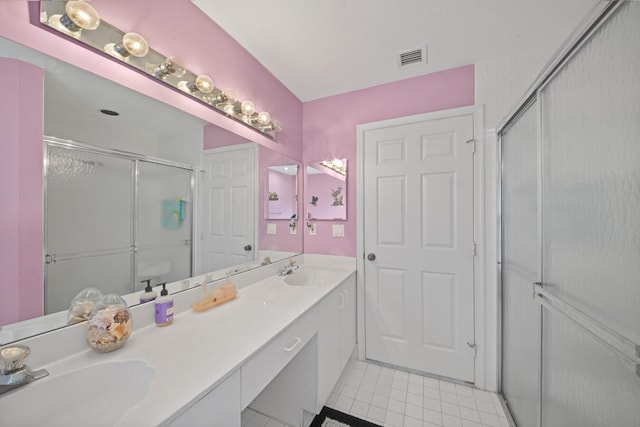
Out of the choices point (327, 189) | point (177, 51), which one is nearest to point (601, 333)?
point (327, 189)

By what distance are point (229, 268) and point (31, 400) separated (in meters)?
0.90

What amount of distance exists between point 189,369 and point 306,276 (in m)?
1.32

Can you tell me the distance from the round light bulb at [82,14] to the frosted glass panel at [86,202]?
17.4 inches

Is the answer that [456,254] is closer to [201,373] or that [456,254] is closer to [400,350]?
[400,350]

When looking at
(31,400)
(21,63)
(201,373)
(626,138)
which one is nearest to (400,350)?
(201,373)

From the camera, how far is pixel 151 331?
3.16 ft

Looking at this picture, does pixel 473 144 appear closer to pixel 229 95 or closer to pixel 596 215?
pixel 596 215

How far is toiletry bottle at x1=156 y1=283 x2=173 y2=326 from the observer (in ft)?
3.31

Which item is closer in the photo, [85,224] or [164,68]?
[85,224]

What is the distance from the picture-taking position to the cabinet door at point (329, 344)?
4.43 feet

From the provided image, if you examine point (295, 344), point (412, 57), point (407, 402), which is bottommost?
point (407, 402)

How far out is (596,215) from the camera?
724 millimetres

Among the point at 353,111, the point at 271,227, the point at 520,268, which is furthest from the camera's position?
the point at 353,111

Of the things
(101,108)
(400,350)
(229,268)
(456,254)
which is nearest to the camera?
(101,108)
